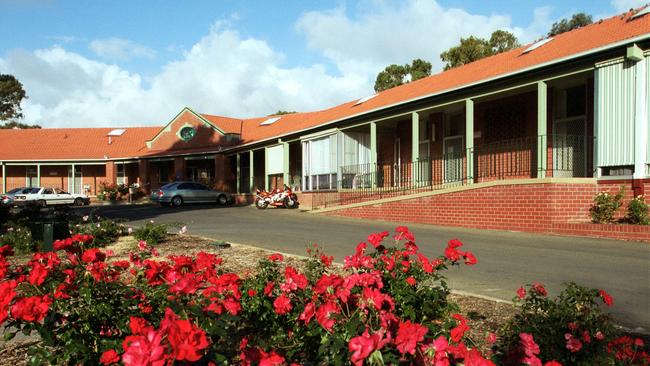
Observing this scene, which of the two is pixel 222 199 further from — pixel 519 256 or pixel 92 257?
pixel 92 257

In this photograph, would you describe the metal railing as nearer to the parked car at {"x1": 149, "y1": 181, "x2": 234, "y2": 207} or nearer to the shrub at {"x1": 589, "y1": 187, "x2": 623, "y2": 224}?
the shrub at {"x1": 589, "y1": 187, "x2": 623, "y2": 224}

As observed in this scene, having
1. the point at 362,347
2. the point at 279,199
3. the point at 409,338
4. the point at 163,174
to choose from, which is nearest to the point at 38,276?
the point at 362,347

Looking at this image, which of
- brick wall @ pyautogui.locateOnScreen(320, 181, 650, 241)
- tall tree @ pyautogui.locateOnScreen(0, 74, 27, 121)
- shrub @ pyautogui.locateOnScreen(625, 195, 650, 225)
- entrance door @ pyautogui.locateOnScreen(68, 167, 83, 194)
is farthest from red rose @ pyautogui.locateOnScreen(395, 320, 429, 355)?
tall tree @ pyautogui.locateOnScreen(0, 74, 27, 121)

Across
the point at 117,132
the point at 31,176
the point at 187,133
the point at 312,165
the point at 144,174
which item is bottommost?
the point at 31,176

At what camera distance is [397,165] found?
19938mm

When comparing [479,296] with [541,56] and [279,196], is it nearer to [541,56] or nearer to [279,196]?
[541,56]

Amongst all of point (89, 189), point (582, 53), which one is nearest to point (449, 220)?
point (582, 53)

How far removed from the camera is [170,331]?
1.61 metres

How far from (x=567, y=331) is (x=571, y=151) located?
12748mm

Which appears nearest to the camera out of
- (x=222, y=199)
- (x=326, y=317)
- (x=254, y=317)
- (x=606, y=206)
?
(x=326, y=317)

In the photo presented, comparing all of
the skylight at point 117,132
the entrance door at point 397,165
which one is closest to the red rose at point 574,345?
the entrance door at point 397,165

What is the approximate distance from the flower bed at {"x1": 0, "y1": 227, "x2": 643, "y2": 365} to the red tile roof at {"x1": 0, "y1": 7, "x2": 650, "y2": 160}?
10.5 m

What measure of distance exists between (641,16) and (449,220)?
7554 millimetres

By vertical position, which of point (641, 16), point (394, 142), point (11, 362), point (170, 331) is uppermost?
point (641, 16)
